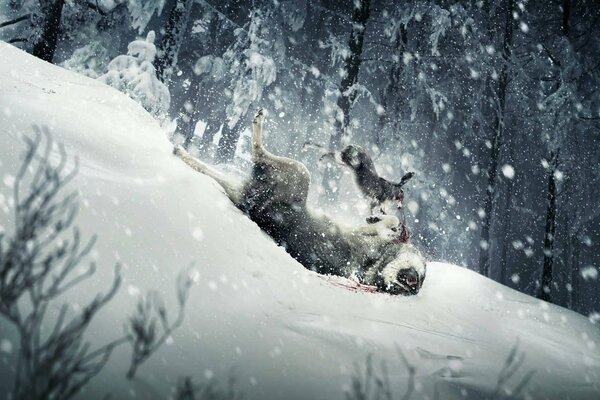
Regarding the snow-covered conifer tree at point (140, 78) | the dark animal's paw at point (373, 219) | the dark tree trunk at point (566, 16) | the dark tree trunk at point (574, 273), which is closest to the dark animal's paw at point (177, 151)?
the dark animal's paw at point (373, 219)

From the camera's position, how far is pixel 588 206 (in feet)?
43.2

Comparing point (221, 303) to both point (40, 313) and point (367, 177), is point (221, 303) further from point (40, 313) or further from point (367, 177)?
point (367, 177)

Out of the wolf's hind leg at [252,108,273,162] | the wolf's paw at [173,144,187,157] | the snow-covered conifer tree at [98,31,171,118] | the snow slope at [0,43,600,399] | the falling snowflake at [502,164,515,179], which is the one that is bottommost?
the snow slope at [0,43,600,399]

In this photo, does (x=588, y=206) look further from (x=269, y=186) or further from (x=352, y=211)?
(x=269, y=186)

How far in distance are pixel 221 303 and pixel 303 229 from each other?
226 cm

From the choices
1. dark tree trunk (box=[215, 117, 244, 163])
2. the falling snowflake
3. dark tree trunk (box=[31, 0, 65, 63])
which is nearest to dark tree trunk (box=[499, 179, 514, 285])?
the falling snowflake

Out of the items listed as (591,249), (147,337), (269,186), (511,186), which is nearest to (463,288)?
(269,186)

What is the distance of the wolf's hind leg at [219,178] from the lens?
14.2 feet

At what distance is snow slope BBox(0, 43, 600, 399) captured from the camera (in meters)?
1.83

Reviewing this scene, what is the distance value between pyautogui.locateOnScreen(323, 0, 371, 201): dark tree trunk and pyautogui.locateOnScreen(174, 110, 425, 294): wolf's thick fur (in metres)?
4.83

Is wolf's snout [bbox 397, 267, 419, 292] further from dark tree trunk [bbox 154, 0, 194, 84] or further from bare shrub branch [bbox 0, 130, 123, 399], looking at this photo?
dark tree trunk [bbox 154, 0, 194, 84]

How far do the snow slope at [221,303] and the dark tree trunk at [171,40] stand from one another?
393 cm

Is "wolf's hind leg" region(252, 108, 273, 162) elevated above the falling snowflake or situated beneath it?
situated beneath

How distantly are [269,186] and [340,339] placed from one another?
2.43 meters
